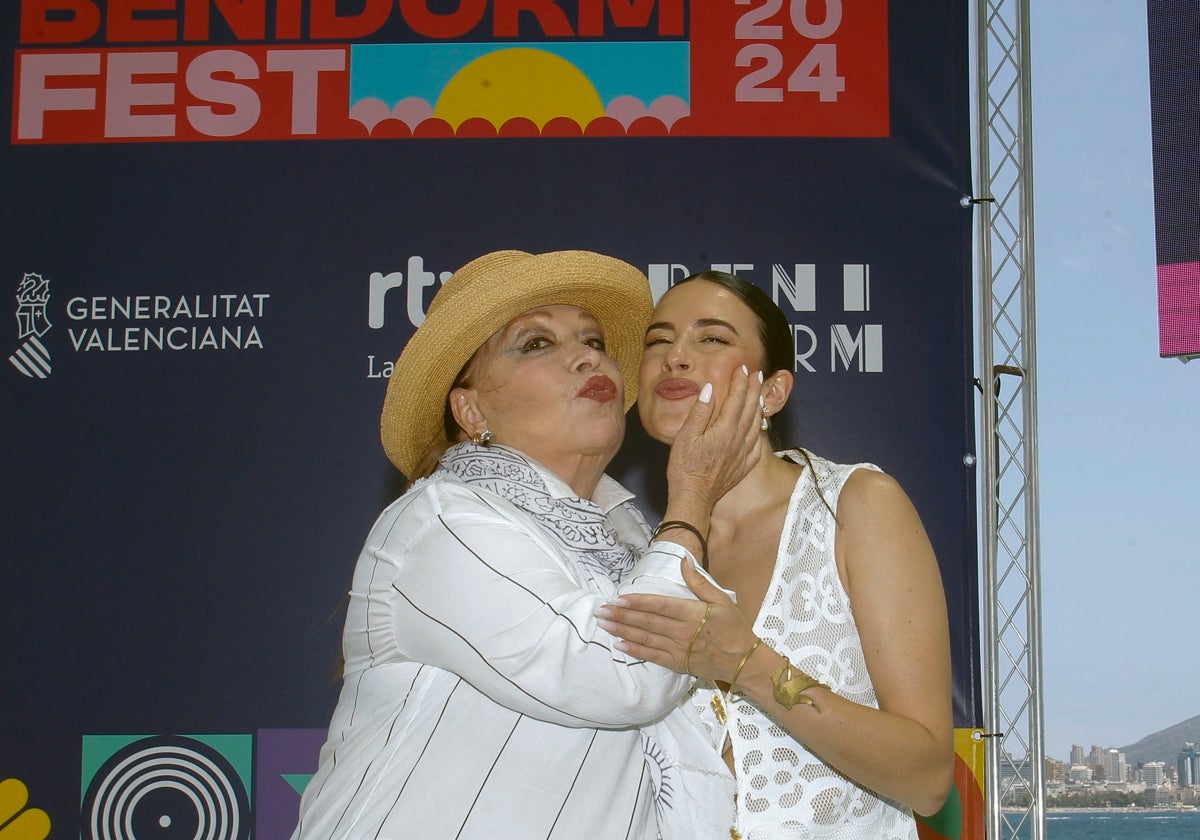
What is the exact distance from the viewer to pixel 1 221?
3.76m

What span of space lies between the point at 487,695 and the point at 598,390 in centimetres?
71

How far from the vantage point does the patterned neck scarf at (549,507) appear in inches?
89.2

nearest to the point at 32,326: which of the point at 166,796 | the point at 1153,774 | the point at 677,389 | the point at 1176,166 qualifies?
the point at 166,796

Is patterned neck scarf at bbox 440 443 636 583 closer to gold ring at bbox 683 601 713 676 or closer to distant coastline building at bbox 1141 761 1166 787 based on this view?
gold ring at bbox 683 601 713 676

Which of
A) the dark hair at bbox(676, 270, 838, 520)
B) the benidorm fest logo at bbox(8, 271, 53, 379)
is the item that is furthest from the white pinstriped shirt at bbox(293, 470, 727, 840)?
the benidorm fest logo at bbox(8, 271, 53, 379)

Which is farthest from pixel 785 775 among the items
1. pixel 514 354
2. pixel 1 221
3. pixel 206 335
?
pixel 1 221

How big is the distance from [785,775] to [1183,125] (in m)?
2.48

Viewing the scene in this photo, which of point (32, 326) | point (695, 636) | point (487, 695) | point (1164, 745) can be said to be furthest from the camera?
point (1164, 745)

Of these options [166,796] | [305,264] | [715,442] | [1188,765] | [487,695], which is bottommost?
[1188,765]

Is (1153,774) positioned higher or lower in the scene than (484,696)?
lower

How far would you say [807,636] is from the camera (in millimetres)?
2209

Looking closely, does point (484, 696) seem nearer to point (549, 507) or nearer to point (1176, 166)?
point (549, 507)

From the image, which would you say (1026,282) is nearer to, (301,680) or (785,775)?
(785,775)

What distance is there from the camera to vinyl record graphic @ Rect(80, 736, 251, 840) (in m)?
3.43
